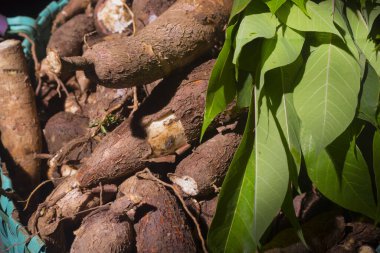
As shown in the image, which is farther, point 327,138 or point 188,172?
point 188,172

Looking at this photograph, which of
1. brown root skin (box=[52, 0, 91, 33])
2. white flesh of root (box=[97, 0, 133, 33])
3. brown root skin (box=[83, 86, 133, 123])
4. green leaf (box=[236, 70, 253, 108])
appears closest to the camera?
green leaf (box=[236, 70, 253, 108])

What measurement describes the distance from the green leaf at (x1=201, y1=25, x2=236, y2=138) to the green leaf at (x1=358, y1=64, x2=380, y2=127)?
243 mm

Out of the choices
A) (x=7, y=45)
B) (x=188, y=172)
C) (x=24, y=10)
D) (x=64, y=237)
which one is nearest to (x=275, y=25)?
(x=188, y=172)

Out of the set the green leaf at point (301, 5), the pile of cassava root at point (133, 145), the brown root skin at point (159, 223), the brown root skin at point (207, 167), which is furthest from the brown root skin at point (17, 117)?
the green leaf at point (301, 5)

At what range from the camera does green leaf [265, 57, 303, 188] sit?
69cm

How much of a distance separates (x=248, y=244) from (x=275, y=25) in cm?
42

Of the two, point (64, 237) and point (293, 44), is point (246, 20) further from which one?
point (64, 237)

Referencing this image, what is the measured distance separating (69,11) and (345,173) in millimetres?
1058

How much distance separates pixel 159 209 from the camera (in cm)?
85

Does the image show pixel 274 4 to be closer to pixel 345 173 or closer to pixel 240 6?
pixel 240 6

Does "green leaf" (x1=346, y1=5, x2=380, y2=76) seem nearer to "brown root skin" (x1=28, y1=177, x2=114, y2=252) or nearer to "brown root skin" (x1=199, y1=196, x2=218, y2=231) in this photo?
"brown root skin" (x1=199, y1=196, x2=218, y2=231)

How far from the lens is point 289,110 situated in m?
0.70

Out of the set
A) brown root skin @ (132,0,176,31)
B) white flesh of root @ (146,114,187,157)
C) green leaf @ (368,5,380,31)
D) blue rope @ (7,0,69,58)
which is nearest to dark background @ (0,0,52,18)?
blue rope @ (7,0,69,58)

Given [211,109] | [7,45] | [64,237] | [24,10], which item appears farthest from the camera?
[24,10]
